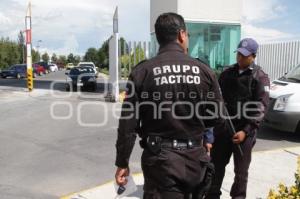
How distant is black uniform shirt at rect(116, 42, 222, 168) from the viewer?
296 cm

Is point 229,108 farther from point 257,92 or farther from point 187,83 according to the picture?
point 187,83

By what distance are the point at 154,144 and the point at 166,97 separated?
342 mm

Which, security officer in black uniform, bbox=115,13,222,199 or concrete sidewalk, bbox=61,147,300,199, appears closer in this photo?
security officer in black uniform, bbox=115,13,222,199

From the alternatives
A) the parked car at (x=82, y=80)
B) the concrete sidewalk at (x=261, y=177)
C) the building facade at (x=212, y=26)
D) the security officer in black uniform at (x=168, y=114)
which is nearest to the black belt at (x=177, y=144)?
the security officer in black uniform at (x=168, y=114)

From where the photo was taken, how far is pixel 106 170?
6.76 metres

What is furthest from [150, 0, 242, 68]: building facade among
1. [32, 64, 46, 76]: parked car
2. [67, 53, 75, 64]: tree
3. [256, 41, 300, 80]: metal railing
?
[67, 53, 75, 64]: tree

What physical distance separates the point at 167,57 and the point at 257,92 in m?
1.77

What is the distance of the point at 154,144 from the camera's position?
300 cm

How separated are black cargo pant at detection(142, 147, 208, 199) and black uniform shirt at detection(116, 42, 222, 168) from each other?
129mm

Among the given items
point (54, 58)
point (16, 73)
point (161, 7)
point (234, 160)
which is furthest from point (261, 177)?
point (54, 58)

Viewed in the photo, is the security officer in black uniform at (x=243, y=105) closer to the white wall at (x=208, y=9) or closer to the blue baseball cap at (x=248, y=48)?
the blue baseball cap at (x=248, y=48)

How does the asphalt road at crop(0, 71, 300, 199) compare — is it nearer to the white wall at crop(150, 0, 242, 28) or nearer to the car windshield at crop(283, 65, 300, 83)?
the car windshield at crop(283, 65, 300, 83)

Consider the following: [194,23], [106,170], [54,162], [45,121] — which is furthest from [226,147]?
[194,23]

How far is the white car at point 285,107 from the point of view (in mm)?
8750
